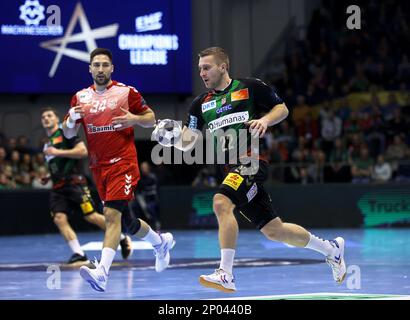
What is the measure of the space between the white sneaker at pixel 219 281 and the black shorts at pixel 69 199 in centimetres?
483

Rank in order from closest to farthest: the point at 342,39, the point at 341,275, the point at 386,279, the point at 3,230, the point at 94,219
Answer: the point at 341,275 < the point at 386,279 < the point at 94,219 < the point at 3,230 < the point at 342,39

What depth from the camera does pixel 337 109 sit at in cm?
2311

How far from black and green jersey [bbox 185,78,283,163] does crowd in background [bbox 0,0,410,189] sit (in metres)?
11.3

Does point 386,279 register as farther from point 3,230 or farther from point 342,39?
point 342,39

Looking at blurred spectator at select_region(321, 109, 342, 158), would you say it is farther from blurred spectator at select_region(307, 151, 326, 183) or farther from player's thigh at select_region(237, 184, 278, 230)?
player's thigh at select_region(237, 184, 278, 230)

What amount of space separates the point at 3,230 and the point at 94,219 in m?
6.97

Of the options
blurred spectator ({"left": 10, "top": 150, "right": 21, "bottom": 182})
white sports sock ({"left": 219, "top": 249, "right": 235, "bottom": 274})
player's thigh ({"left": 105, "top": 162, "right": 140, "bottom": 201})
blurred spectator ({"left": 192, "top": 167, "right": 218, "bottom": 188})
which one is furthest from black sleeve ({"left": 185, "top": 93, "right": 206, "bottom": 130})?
blurred spectator ({"left": 192, "top": 167, "right": 218, "bottom": 188})

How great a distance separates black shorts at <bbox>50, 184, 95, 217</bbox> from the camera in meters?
12.9

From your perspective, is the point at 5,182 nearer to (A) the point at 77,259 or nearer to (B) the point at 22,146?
(B) the point at 22,146

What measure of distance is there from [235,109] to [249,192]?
32.1 inches

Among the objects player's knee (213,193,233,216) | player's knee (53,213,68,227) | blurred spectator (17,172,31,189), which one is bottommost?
blurred spectator (17,172,31,189)

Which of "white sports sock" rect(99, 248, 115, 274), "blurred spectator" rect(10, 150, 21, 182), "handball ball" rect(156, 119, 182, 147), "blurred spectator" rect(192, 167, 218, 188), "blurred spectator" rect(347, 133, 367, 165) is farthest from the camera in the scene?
"blurred spectator" rect(192, 167, 218, 188)
